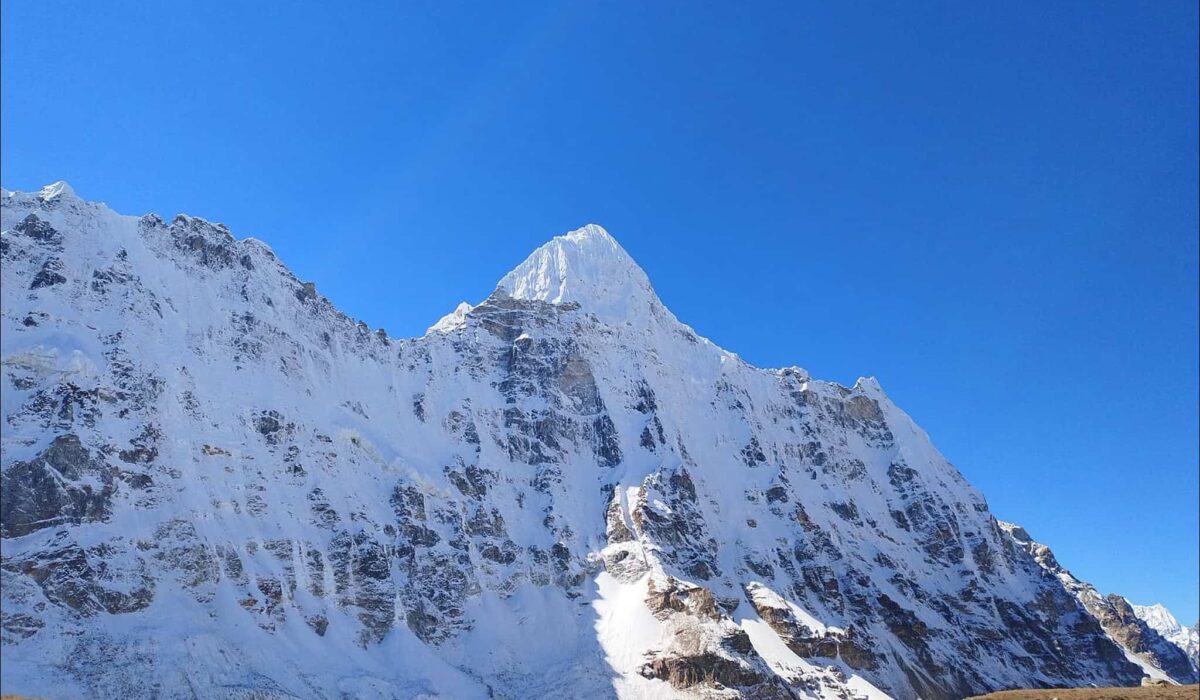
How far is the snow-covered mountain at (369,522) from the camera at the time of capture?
99688 mm

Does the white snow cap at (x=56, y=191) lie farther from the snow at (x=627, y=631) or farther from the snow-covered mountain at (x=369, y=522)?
the snow at (x=627, y=631)

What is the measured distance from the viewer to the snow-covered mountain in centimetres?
9969

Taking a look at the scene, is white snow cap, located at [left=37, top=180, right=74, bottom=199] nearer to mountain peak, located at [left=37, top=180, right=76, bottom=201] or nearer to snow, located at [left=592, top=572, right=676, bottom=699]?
mountain peak, located at [left=37, top=180, right=76, bottom=201]

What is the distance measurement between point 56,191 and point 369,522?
76.1m

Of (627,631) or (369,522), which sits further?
(627,631)

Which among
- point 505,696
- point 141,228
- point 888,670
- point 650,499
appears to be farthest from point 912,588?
point 141,228

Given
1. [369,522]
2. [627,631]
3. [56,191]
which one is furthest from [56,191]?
[627,631]

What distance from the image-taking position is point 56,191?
13362cm

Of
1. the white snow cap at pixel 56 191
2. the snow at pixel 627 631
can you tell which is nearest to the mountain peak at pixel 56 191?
the white snow cap at pixel 56 191

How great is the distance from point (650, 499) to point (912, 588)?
75.6m

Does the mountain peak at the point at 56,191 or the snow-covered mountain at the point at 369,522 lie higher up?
the mountain peak at the point at 56,191

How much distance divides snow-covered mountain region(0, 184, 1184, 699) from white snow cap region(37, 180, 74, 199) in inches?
82.3

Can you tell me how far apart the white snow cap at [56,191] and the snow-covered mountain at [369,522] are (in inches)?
82.3

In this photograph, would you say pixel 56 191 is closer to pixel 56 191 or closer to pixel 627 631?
pixel 56 191
